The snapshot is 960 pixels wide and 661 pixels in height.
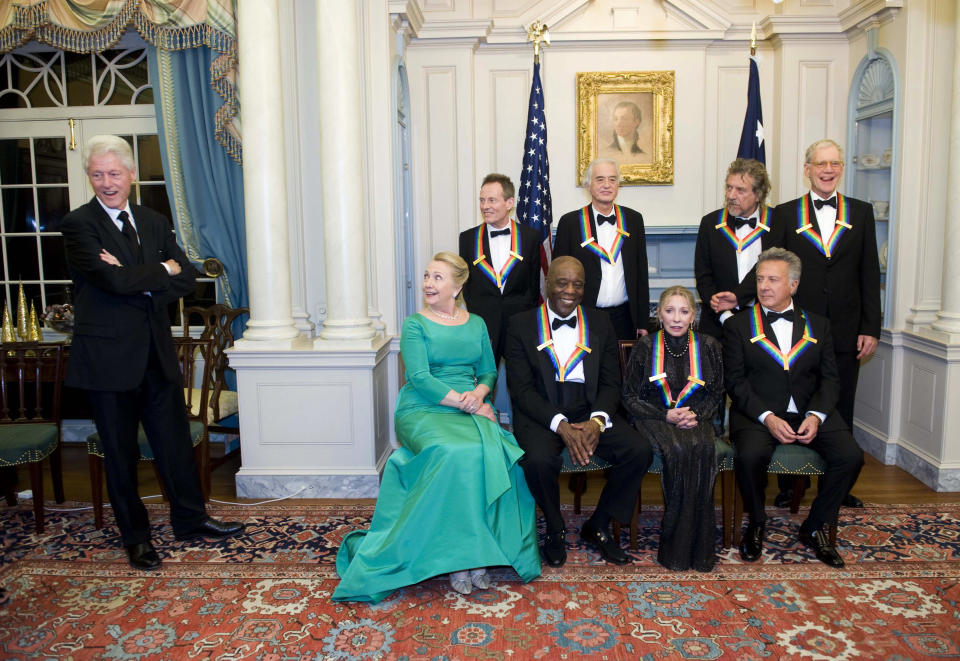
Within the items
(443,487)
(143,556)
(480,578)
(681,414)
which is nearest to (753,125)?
(681,414)

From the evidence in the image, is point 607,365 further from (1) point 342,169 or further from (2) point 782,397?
(1) point 342,169

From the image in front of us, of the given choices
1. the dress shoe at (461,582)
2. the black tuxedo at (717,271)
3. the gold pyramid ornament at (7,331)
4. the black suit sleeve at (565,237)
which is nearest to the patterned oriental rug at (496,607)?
the dress shoe at (461,582)

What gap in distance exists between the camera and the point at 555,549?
3.38 m

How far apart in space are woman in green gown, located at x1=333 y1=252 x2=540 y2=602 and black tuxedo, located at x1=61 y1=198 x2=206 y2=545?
936 mm

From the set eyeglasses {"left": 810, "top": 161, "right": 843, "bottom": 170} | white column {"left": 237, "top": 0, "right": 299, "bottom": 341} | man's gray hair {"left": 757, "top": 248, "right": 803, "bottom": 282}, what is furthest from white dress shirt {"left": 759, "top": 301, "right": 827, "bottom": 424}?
white column {"left": 237, "top": 0, "right": 299, "bottom": 341}

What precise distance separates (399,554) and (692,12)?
442 centimetres

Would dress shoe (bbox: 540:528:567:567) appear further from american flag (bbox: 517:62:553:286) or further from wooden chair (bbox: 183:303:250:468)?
american flag (bbox: 517:62:553:286)

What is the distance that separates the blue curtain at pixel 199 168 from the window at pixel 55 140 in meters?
0.38

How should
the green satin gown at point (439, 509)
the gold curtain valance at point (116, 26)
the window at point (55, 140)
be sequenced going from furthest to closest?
the window at point (55, 140) < the gold curtain valance at point (116, 26) < the green satin gown at point (439, 509)

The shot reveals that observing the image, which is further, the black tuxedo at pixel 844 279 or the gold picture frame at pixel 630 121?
the gold picture frame at pixel 630 121

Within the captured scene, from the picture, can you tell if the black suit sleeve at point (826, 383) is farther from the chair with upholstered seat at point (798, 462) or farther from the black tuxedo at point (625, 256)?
the black tuxedo at point (625, 256)

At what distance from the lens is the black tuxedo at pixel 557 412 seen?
3355 mm

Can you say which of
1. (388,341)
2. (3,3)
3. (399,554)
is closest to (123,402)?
(399,554)

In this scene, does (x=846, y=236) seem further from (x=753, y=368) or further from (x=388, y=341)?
(x=388, y=341)
